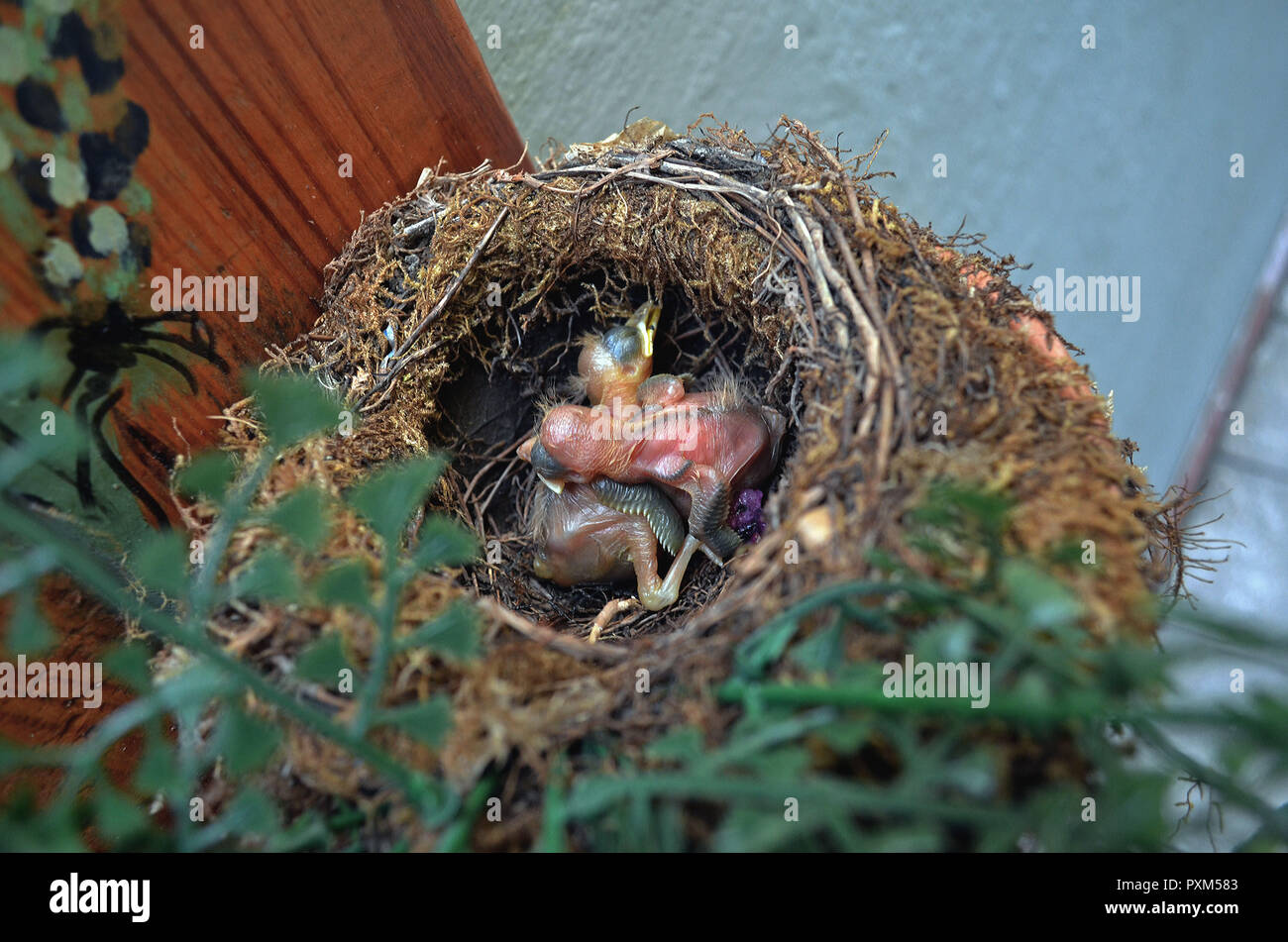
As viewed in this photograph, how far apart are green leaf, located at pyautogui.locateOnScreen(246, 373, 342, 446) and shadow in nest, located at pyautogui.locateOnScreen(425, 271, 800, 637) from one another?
20.6 inches

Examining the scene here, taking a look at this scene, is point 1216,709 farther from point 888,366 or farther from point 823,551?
point 888,366

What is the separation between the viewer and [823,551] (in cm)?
59

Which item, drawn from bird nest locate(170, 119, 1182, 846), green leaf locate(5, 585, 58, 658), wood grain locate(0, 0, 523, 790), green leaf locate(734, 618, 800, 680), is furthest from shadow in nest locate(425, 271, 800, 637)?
green leaf locate(5, 585, 58, 658)

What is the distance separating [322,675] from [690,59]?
55.8 inches

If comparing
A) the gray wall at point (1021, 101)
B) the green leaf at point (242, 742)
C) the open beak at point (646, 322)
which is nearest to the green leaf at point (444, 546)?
the green leaf at point (242, 742)

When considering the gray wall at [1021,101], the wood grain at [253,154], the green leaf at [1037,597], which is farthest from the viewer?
the gray wall at [1021,101]

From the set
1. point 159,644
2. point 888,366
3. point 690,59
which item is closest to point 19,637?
point 159,644

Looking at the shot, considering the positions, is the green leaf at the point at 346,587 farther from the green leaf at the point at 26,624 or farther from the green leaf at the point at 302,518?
the green leaf at the point at 26,624

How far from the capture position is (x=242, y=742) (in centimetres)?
48

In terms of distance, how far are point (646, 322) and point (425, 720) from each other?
0.69 metres

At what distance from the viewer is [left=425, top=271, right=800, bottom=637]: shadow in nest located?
1.05 m

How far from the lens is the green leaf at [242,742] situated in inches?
18.7

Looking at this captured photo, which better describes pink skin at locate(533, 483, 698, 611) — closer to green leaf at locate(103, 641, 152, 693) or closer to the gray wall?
green leaf at locate(103, 641, 152, 693)

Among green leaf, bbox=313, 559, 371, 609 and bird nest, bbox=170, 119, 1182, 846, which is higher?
bird nest, bbox=170, 119, 1182, 846
